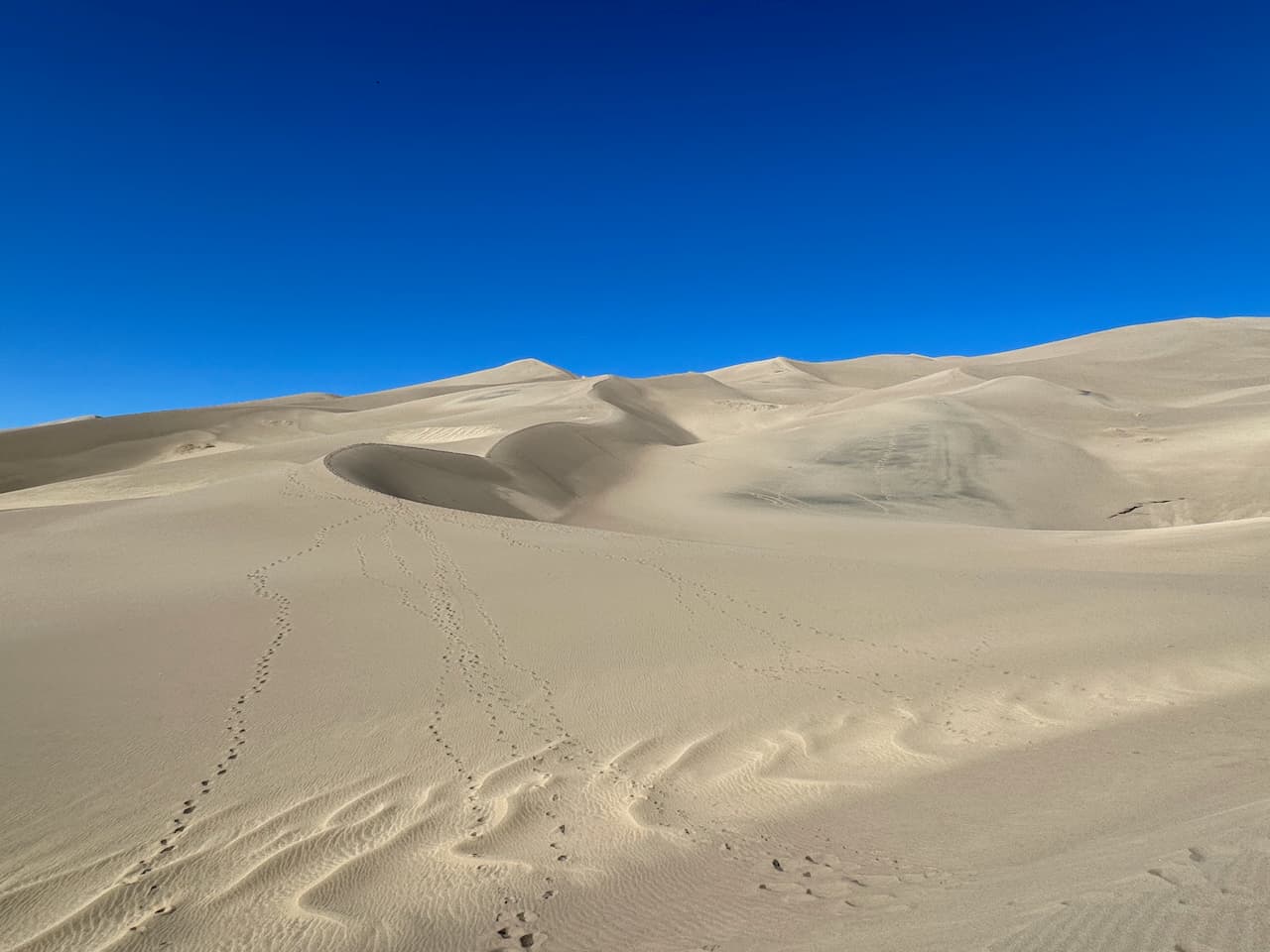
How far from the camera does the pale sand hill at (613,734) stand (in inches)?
128

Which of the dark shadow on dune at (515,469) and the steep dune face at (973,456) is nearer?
the dark shadow on dune at (515,469)

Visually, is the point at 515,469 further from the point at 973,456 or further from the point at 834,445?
the point at 973,456

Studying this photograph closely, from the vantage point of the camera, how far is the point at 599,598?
30.3ft

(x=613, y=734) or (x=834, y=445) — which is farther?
(x=834, y=445)

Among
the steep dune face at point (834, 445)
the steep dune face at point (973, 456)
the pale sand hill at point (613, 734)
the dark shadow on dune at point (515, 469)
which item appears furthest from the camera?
the steep dune face at point (834, 445)

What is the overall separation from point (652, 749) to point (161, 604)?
6.37 meters

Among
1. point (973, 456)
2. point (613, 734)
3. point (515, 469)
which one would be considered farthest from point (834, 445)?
point (613, 734)

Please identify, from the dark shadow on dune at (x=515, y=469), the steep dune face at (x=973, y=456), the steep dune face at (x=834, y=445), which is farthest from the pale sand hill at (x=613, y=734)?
the steep dune face at (x=973, y=456)

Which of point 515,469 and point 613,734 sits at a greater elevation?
point 515,469

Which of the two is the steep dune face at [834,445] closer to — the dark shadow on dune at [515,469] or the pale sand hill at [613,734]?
the dark shadow on dune at [515,469]

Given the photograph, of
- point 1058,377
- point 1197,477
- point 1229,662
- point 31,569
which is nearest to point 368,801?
point 1229,662

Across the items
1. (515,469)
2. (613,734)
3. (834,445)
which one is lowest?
(613,734)

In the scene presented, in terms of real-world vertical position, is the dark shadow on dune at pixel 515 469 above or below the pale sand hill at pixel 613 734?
above

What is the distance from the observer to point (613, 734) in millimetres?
5527
